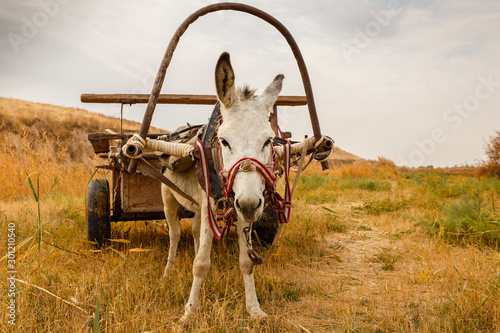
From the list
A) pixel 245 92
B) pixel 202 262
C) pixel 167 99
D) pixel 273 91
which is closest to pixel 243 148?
pixel 245 92

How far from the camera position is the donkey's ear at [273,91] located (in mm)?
2570

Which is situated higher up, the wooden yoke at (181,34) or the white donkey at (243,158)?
the wooden yoke at (181,34)

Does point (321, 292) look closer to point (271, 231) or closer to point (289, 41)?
point (271, 231)

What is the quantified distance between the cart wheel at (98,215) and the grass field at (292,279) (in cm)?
19

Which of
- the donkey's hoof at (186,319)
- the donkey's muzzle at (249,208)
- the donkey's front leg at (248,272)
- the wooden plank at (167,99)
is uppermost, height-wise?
the wooden plank at (167,99)

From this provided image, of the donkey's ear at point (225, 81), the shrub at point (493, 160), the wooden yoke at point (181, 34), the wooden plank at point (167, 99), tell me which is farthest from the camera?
the shrub at point (493, 160)

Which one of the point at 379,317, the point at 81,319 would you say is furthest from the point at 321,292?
the point at 81,319

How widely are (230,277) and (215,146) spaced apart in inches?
55.2

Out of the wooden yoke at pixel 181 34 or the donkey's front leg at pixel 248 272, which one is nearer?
the wooden yoke at pixel 181 34

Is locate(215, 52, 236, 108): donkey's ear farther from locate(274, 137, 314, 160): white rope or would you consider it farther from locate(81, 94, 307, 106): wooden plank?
locate(81, 94, 307, 106): wooden plank

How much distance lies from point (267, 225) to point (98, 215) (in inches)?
81.2

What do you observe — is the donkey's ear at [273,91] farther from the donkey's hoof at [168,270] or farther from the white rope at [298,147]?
the donkey's hoof at [168,270]

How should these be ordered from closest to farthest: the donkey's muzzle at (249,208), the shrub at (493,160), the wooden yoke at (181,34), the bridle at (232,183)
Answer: the donkey's muzzle at (249,208)
the bridle at (232,183)
the wooden yoke at (181,34)
the shrub at (493,160)

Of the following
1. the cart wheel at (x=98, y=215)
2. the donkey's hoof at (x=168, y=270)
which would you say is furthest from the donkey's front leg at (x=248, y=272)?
the cart wheel at (x=98, y=215)
